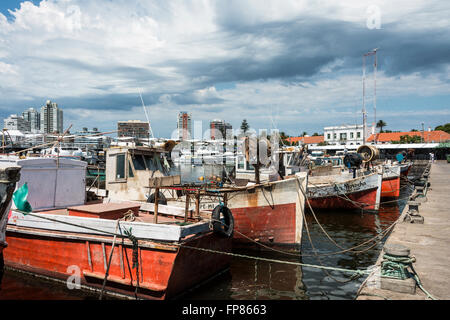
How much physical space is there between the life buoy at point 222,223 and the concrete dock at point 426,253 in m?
3.86

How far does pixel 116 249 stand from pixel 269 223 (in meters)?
6.00

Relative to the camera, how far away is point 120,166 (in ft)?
44.2

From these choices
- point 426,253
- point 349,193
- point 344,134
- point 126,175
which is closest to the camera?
point 426,253

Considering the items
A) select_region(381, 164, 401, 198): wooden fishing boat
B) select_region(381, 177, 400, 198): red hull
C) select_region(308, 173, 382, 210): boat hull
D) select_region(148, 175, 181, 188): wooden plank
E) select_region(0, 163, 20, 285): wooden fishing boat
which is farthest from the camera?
select_region(381, 177, 400, 198): red hull

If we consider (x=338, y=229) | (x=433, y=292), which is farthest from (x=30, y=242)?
(x=338, y=229)

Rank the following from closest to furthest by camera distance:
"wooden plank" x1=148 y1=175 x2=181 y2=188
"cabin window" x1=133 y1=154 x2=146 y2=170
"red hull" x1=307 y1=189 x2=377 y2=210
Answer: "wooden plank" x1=148 y1=175 x2=181 y2=188 < "cabin window" x1=133 y1=154 x2=146 y2=170 < "red hull" x1=307 y1=189 x2=377 y2=210

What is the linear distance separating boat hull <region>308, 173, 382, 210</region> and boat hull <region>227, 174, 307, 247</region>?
8.93m

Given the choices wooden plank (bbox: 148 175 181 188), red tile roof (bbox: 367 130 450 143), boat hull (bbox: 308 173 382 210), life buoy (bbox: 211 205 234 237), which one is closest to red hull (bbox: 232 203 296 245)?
life buoy (bbox: 211 205 234 237)

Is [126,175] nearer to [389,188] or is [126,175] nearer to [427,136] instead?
[389,188]

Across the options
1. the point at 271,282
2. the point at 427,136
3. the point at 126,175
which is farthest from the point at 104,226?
the point at 427,136

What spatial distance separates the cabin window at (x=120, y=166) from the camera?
13.4 meters

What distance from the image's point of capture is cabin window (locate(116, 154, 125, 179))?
1344cm

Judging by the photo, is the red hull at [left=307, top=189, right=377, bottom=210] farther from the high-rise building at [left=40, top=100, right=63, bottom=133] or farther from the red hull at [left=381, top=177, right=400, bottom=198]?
the high-rise building at [left=40, top=100, right=63, bottom=133]
